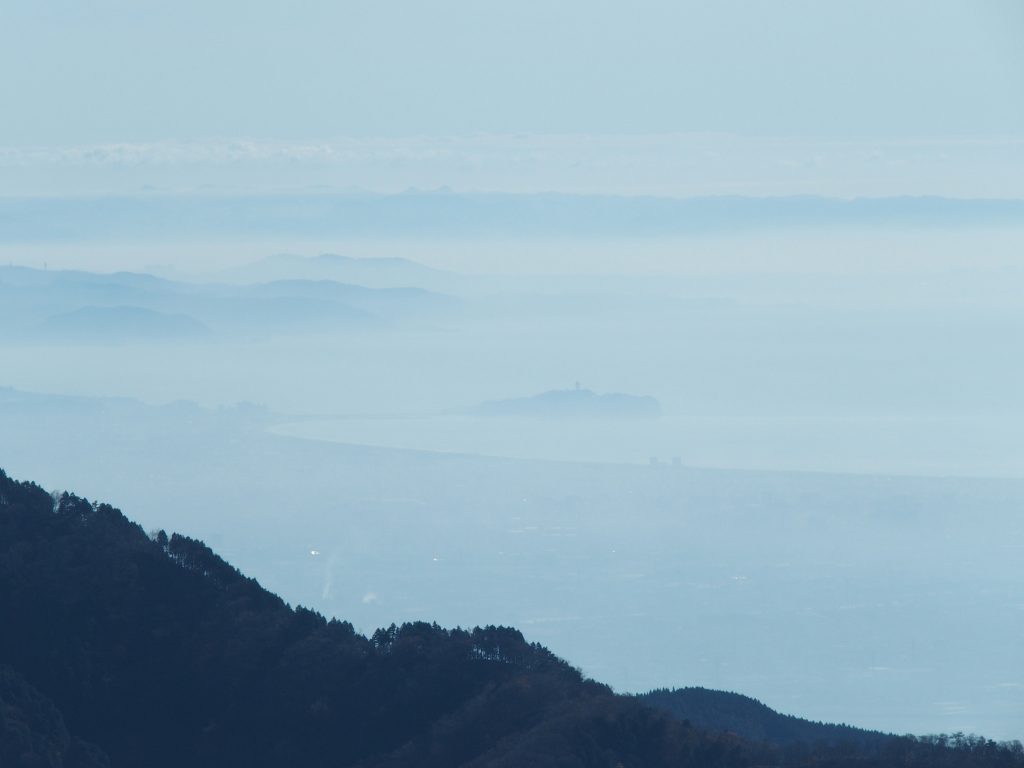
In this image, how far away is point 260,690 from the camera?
1853 cm

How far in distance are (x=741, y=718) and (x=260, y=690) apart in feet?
23.9

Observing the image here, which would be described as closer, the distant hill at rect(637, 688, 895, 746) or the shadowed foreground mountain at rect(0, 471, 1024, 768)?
the shadowed foreground mountain at rect(0, 471, 1024, 768)

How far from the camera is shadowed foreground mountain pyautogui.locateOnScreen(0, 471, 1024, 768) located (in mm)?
15461

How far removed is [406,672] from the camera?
18250 millimetres

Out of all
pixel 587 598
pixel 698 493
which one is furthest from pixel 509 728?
pixel 698 493

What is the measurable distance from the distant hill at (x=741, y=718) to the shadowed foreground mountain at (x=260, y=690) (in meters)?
2.81

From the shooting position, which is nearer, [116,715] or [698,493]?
[116,715]

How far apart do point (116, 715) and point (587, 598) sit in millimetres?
49063

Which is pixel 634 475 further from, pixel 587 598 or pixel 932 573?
pixel 587 598

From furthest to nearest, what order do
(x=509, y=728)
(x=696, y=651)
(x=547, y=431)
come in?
(x=547, y=431) → (x=696, y=651) → (x=509, y=728)

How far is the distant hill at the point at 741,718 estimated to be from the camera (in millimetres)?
21281

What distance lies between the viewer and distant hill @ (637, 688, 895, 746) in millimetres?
21281

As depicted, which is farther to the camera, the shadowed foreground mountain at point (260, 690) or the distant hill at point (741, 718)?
the distant hill at point (741, 718)

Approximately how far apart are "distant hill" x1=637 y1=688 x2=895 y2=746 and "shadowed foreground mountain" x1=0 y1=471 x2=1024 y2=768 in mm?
2815
